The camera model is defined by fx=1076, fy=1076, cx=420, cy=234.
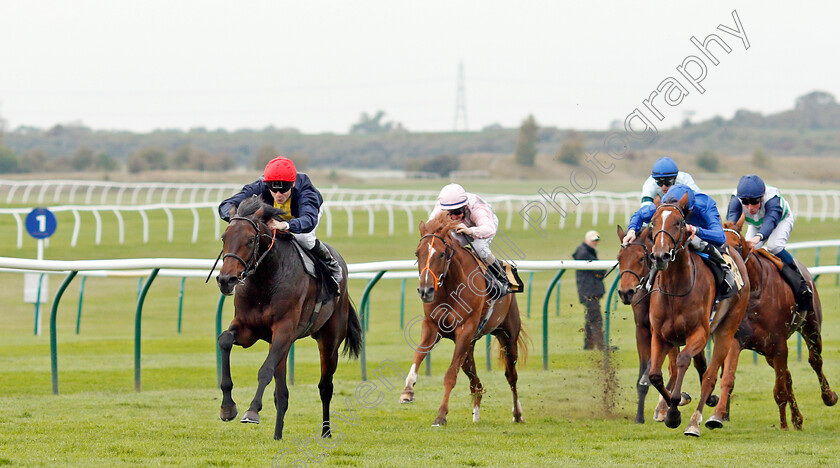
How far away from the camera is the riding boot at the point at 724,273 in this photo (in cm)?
723

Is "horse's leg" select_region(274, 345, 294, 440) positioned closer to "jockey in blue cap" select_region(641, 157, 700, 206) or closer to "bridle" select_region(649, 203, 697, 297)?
"bridle" select_region(649, 203, 697, 297)

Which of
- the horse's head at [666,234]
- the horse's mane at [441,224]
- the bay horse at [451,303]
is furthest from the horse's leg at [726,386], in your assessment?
the horse's mane at [441,224]

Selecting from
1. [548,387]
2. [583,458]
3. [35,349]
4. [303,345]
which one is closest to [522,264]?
[548,387]

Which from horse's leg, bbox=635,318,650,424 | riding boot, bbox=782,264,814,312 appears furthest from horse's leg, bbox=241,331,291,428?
riding boot, bbox=782,264,814,312

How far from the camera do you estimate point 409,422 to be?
24.7ft

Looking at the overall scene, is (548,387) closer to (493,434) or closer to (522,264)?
(522,264)

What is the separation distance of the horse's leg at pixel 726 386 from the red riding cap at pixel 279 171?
3130 mm

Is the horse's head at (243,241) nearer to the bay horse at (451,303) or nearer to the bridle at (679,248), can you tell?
the bay horse at (451,303)

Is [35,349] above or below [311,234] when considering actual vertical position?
below

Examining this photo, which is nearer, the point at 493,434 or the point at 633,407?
the point at 493,434

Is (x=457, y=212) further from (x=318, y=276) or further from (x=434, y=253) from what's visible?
(x=318, y=276)

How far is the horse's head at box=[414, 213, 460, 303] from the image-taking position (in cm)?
703

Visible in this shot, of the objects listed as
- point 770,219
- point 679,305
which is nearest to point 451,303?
point 679,305

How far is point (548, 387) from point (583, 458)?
3907 millimetres
